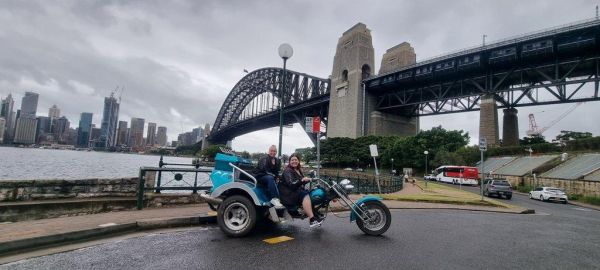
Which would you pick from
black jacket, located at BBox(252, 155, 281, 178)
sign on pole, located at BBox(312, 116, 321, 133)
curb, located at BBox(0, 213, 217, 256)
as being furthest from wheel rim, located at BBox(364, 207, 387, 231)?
sign on pole, located at BBox(312, 116, 321, 133)

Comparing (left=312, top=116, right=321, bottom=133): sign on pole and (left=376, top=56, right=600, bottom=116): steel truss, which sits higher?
(left=376, top=56, right=600, bottom=116): steel truss

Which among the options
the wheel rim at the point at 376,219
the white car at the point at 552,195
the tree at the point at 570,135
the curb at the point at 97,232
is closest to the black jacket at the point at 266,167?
the curb at the point at 97,232

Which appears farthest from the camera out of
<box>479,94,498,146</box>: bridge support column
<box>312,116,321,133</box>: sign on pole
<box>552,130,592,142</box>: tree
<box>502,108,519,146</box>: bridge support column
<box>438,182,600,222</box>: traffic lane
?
<box>552,130,592,142</box>: tree

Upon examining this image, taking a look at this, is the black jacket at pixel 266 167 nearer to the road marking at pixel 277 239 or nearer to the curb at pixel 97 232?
the road marking at pixel 277 239

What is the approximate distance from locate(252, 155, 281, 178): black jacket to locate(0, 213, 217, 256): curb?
1.77m

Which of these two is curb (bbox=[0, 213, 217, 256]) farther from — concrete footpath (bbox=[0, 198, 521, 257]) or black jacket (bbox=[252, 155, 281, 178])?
black jacket (bbox=[252, 155, 281, 178])

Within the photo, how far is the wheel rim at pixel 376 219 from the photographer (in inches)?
248

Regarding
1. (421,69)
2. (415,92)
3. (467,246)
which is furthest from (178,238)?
(415,92)

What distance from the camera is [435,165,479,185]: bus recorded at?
4212 centimetres

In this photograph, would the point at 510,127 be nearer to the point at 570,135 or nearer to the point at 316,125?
the point at 570,135

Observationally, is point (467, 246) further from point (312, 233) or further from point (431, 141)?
point (431, 141)

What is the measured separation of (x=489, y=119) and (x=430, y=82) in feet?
46.8

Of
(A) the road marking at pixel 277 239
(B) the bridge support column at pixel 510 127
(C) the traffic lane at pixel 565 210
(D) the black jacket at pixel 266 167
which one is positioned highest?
(B) the bridge support column at pixel 510 127

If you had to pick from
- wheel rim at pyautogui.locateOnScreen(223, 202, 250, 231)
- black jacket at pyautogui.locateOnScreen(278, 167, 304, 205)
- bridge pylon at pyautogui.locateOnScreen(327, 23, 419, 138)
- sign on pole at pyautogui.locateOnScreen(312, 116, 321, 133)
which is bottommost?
wheel rim at pyautogui.locateOnScreen(223, 202, 250, 231)
